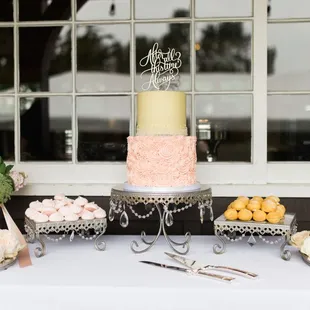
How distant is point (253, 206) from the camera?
59.7 inches

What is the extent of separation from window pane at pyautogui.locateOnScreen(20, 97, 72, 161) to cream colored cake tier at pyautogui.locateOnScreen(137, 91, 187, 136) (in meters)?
0.69

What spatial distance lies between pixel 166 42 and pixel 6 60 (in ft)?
2.36

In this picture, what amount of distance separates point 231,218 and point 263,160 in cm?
54

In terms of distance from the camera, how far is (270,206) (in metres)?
1.50

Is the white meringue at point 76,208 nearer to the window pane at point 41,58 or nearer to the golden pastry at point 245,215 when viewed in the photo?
the golden pastry at point 245,215

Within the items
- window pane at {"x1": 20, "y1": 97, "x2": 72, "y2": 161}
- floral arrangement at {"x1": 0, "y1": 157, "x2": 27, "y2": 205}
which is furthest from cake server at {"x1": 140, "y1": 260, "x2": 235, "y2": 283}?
window pane at {"x1": 20, "y1": 97, "x2": 72, "y2": 161}

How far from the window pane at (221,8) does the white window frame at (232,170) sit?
0.03 meters

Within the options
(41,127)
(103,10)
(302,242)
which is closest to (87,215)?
(302,242)

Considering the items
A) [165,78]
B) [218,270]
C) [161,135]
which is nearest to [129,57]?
[165,78]

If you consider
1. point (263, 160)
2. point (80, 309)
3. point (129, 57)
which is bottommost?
point (80, 309)

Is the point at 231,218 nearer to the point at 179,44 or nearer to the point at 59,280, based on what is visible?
the point at 59,280

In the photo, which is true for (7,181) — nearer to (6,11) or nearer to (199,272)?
(199,272)

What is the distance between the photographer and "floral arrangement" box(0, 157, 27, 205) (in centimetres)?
161

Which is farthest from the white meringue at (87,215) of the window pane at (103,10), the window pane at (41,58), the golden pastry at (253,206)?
the window pane at (103,10)
